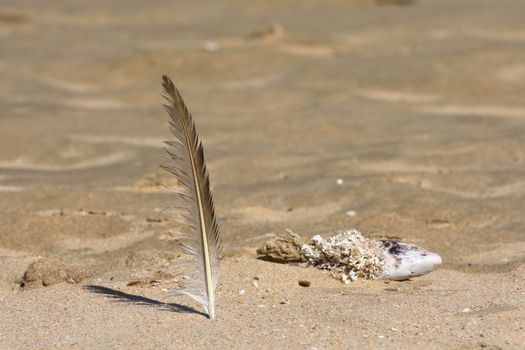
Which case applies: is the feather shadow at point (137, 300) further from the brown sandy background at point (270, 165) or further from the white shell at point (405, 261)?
the white shell at point (405, 261)

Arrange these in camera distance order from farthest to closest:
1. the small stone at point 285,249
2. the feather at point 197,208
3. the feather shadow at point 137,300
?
the small stone at point 285,249 < the feather shadow at point 137,300 < the feather at point 197,208

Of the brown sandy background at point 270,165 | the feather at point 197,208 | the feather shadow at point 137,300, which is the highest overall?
the feather at point 197,208

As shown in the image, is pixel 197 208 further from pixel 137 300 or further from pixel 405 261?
pixel 405 261

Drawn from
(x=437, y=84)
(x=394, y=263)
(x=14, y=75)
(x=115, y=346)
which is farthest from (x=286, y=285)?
(x=14, y=75)

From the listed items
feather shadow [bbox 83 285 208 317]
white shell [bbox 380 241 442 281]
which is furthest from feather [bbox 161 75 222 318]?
white shell [bbox 380 241 442 281]

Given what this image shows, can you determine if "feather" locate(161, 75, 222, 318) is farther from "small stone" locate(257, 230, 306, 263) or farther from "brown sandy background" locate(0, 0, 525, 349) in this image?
"small stone" locate(257, 230, 306, 263)

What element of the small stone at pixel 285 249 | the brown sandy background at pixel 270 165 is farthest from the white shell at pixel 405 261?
the small stone at pixel 285 249
